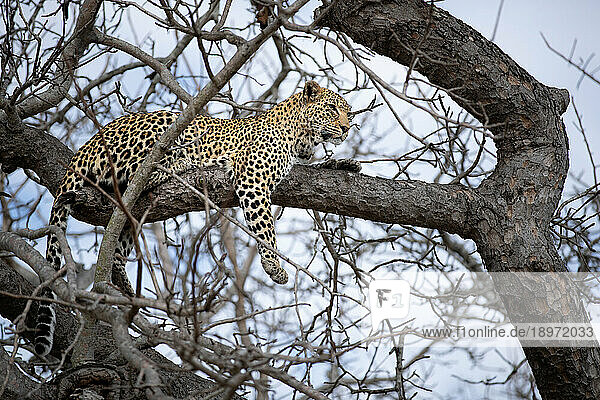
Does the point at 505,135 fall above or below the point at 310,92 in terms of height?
above

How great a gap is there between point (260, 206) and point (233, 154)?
428 mm

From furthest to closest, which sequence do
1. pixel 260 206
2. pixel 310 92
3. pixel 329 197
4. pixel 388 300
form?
pixel 310 92 → pixel 329 197 → pixel 260 206 → pixel 388 300

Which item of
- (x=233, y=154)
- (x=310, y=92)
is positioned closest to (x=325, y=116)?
(x=310, y=92)

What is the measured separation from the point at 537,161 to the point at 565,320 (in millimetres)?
1126

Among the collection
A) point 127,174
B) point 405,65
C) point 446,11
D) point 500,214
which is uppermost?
point 446,11

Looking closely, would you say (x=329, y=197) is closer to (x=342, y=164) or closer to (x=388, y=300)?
(x=342, y=164)

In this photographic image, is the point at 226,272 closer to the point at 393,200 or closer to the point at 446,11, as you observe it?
the point at 393,200

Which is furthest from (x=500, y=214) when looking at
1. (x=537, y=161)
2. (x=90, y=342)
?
(x=90, y=342)

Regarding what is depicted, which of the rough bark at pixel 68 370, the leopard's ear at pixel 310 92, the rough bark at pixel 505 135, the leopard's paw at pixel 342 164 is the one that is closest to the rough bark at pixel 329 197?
the leopard's paw at pixel 342 164

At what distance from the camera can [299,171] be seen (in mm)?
4742

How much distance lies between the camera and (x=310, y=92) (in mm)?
4953

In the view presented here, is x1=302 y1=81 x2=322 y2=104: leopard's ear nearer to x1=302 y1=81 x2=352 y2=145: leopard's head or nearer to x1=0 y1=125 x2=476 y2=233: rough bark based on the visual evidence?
x1=302 y1=81 x2=352 y2=145: leopard's head

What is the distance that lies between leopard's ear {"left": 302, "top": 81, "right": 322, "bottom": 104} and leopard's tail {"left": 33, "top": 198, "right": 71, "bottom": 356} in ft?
5.76

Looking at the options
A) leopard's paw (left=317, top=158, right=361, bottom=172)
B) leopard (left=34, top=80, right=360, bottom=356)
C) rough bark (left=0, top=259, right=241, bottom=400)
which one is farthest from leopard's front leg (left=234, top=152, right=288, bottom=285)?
rough bark (left=0, top=259, right=241, bottom=400)
